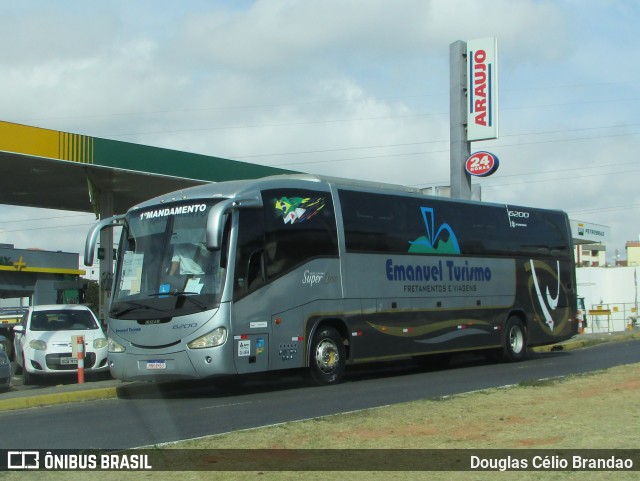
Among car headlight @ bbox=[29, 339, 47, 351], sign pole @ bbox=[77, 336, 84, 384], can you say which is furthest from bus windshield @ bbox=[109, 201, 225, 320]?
car headlight @ bbox=[29, 339, 47, 351]

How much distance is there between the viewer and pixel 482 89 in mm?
27641

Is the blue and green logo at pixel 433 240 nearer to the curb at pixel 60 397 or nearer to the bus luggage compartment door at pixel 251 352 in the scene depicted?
the bus luggage compartment door at pixel 251 352

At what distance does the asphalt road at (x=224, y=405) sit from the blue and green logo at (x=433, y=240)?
2609 mm

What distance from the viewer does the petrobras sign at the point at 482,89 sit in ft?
90.0

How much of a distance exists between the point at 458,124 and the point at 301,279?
15.5 meters

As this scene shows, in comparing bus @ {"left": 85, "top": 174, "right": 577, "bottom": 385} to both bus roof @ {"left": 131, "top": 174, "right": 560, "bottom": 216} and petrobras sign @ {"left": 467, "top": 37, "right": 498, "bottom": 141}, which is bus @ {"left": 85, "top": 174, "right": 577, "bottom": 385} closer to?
bus roof @ {"left": 131, "top": 174, "right": 560, "bottom": 216}

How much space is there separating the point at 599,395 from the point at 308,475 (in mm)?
6250

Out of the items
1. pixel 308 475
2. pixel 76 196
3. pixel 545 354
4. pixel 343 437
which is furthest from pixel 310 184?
pixel 76 196

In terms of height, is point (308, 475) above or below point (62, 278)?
below

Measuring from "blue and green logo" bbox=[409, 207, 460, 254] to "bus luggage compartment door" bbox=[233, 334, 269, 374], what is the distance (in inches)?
180

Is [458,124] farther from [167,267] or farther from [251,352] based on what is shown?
[167,267]

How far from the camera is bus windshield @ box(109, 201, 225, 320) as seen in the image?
13008mm

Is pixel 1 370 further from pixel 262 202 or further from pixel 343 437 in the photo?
pixel 343 437

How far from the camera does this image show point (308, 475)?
682cm
